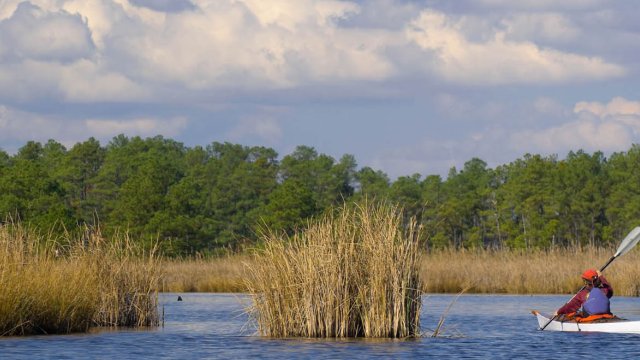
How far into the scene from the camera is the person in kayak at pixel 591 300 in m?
24.1

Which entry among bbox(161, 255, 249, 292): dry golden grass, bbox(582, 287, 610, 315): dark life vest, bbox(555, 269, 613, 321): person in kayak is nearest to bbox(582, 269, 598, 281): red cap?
bbox(555, 269, 613, 321): person in kayak

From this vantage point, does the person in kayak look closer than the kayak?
No

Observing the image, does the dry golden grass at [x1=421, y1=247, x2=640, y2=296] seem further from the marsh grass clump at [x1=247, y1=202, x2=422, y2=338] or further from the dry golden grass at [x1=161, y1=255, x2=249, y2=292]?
the marsh grass clump at [x1=247, y1=202, x2=422, y2=338]

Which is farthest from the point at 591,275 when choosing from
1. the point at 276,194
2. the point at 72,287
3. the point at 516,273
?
the point at 276,194

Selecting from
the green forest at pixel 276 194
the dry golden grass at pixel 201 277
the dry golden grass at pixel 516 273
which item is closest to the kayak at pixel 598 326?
the dry golden grass at pixel 516 273

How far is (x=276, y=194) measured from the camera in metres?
73.5

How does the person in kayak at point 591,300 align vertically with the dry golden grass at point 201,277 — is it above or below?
below

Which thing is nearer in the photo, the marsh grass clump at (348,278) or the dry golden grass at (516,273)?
the marsh grass clump at (348,278)

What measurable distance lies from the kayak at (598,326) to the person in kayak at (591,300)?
7.5 inches

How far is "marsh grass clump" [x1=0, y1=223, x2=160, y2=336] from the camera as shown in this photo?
66.3ft

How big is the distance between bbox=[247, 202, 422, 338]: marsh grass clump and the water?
33cm

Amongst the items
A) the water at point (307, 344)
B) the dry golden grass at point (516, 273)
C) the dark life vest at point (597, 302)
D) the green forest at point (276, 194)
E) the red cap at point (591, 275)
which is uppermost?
the green forest at point (276, 194)

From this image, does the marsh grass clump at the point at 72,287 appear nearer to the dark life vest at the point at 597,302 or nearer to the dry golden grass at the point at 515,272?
the dark life vest at the point at 597,302

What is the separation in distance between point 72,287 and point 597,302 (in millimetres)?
10576
